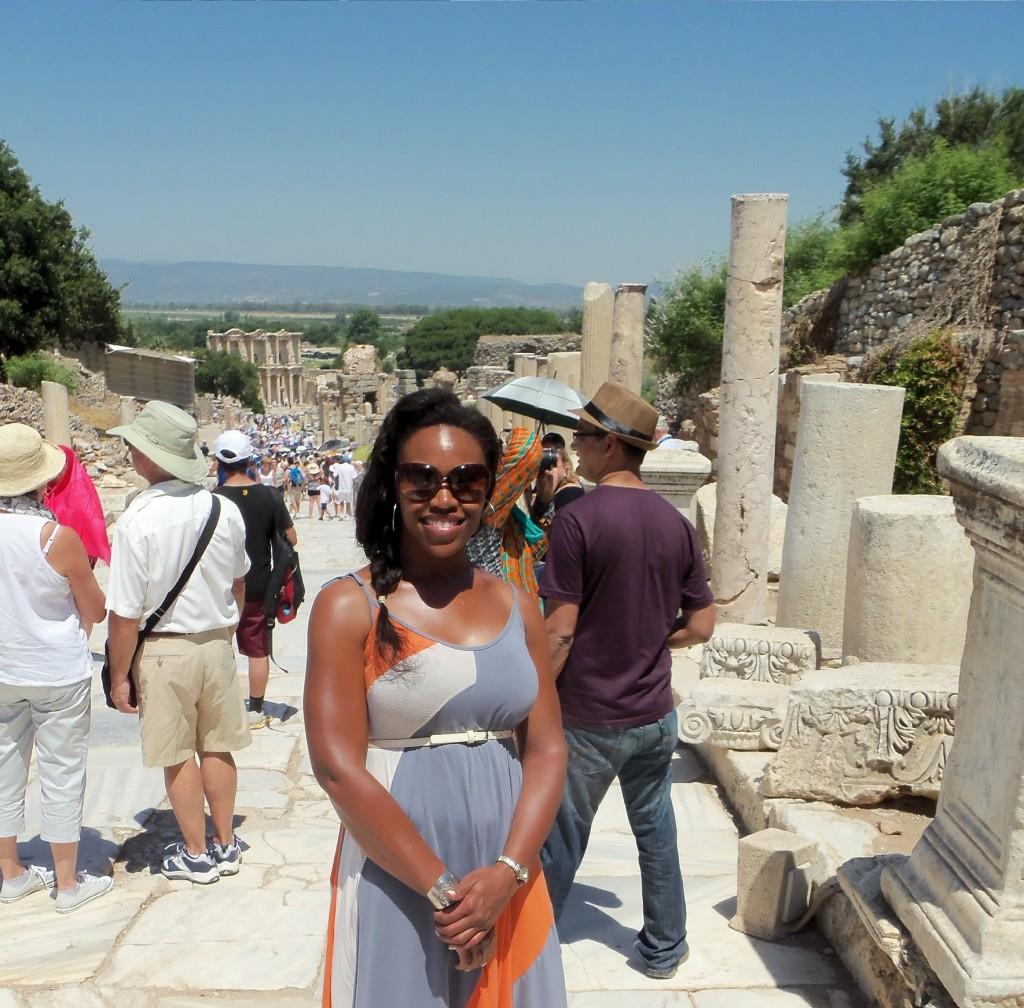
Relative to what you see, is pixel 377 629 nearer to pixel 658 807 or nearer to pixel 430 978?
pixel 430 978

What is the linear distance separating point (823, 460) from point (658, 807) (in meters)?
3.88

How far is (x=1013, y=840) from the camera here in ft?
7.54

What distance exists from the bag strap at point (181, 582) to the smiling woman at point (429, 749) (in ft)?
5.59

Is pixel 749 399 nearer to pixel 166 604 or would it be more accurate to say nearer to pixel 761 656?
pixel 761 656

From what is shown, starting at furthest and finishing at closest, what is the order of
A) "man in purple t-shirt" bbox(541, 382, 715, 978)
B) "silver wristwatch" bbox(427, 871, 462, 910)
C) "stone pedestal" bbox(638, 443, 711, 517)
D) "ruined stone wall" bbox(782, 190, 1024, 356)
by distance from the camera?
"ruined stone wall" bbox(782, 190, 1024, 356), "stone pedestal" bbox(638, 443, 711, 517), "man in purple t-shirt" bbox(541, 382, 715, 978), "silver wristwatch" bbox(427, 871, 462, 910)

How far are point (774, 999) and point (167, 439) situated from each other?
271cm

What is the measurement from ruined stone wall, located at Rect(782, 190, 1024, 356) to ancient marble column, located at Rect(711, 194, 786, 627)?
7.01 metres

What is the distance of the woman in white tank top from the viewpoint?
3428 millimetres

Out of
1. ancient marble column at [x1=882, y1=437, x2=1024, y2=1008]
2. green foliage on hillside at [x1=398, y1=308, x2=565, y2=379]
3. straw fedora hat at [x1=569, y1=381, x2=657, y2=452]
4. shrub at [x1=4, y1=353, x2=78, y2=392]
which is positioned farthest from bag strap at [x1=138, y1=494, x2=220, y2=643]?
green foliage on hillside at [x1=398, y1=308, x2=565, y2=379]

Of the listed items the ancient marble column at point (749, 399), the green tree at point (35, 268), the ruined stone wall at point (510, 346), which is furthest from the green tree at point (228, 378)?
the ancient marble column at point (749, 399)

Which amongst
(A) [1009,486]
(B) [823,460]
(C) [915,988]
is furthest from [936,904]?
(B) [823,460]

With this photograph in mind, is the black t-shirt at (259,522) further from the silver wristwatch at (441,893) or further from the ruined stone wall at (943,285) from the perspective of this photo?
the ruined stone wall at (943,285)

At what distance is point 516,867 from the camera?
76.5 inches

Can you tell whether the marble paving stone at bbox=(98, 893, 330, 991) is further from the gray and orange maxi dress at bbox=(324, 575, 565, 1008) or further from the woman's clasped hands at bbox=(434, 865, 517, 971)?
the woman's clasped hands at bbox=(434, 865, 517, 971)
